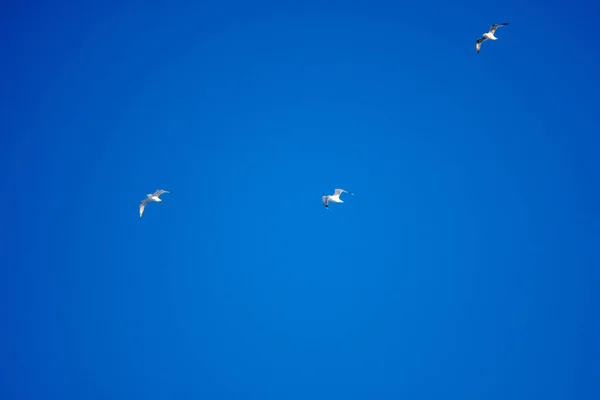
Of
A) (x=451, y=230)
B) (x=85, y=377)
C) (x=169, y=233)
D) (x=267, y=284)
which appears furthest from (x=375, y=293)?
(x=169, y=233)

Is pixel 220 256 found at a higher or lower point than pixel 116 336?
higher

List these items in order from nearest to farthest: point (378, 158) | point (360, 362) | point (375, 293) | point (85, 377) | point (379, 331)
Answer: point (85, 377) → point (360, 362) → point (379, 331) → point (375, 293) → point (378, 158)

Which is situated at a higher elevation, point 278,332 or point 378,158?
point 378,158

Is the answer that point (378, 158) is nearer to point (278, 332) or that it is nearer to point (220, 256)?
point (220, 256)

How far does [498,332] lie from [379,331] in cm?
2244

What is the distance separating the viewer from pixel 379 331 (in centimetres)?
8788

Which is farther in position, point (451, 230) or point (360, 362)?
point (451, 230)

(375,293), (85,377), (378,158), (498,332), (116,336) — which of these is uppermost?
(378,158)

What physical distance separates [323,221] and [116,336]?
288 ft

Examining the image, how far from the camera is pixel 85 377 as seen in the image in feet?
213

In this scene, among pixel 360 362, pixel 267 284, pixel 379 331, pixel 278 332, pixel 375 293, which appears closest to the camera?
pixel 360 362

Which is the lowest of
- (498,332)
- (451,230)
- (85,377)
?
(85,377)

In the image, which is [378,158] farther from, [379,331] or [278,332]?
[379,331]

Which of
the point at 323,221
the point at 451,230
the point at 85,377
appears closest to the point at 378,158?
the point at 323,221
